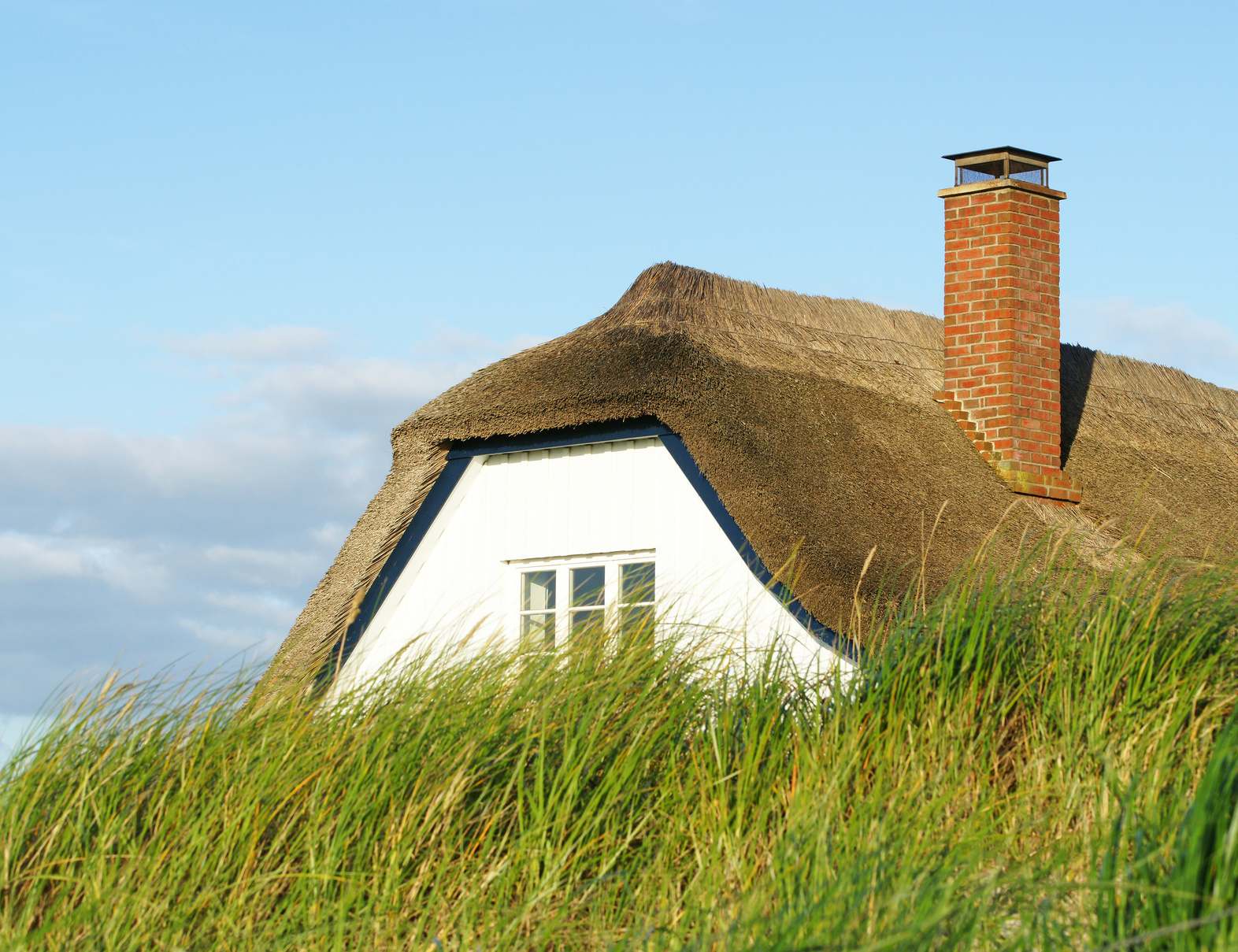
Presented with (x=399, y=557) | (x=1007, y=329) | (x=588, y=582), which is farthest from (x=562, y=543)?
(x=1007, y=329)

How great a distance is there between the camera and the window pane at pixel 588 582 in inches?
318

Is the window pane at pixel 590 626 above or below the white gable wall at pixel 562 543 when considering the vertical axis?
below

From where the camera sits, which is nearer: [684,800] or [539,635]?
[684,800]

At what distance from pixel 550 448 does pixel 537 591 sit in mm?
964

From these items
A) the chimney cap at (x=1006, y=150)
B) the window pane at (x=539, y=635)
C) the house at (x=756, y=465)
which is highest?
the chimney cap at (x=1006, y=150)

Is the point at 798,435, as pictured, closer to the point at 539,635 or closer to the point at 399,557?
the point at 399,557

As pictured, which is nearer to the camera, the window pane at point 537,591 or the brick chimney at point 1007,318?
the window pane at point 537,591

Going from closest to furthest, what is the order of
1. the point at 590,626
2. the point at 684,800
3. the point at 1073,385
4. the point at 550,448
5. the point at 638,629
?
the point at 684,800
the point at 638,629
the point at 590,626
the point at 550,448
the point at 1073,385

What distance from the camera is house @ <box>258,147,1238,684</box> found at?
292 inches

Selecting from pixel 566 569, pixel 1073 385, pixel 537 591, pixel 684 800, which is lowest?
pixel 684 800

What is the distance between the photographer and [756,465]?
746cm

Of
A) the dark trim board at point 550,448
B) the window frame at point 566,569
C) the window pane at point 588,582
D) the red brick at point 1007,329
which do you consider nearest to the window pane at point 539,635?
the dark trim board at point 550,448

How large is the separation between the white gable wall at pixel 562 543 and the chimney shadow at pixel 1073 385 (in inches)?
149

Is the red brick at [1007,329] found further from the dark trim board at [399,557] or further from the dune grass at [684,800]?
the dune grass at [684,800]
